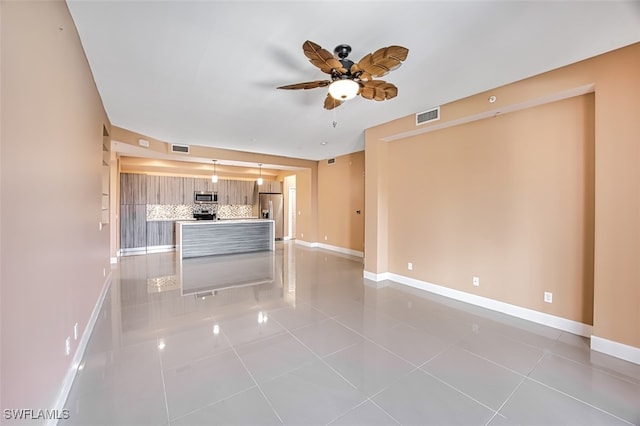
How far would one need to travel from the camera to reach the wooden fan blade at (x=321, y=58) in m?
1.85

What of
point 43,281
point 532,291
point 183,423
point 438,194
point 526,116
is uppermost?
point 526,116

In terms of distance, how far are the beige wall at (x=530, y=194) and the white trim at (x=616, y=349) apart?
61 millimetres

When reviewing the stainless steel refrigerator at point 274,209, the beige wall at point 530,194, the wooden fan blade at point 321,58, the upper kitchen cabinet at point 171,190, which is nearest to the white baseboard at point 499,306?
the beige wall at point 530,194

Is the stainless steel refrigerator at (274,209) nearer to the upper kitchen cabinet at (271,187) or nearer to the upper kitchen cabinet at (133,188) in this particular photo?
the upper kitchen cabinet at (271,187)

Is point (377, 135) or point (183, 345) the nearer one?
point (183, 345)

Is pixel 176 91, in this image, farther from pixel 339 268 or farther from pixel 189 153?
pixel 339 268

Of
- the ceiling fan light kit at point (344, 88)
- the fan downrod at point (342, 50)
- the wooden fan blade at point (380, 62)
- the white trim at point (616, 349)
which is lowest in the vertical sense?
the white trim at point (616, 349)

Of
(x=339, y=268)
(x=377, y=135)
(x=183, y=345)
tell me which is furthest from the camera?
(x=339, y=268)

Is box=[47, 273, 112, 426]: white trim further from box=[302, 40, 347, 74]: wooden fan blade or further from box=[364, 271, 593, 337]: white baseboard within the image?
box=[364, 271, 593, 337]: white baseboard

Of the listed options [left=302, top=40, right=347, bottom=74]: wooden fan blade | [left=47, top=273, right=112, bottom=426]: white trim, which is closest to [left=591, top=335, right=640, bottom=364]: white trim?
A: [left=302, top=40, right=347, bottom=74]: wooden fan blade

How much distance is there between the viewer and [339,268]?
18.9 ft

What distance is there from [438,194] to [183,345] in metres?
3.92

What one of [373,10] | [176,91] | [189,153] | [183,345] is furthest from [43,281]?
[189,153]

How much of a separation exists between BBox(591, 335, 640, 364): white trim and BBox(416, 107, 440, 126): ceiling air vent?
3043 millimetres
